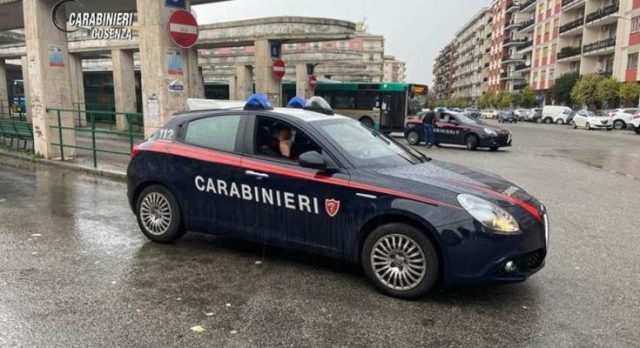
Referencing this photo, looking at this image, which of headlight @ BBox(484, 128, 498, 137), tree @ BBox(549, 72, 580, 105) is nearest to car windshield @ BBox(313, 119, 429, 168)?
headlight @ BBox(484, 128, 498, 137)

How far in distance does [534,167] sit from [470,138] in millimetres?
5153

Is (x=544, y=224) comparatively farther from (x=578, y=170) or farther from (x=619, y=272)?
(x=578, y=170)

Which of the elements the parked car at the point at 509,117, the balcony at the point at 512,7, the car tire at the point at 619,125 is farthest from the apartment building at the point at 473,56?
the car tire at the point at 619,125

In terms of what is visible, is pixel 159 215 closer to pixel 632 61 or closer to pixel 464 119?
pixel 464 119

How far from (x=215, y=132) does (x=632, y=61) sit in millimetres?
51010

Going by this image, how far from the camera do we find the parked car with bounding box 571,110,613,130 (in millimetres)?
35312

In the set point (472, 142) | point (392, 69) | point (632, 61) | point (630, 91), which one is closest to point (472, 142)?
point (472, 142)

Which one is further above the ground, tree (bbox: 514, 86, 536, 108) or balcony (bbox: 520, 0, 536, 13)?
balcony (bbox: 520, 0, 536, 13)

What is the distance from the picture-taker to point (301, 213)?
4.70 metres

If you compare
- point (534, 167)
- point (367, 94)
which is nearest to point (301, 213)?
point (534, 167)

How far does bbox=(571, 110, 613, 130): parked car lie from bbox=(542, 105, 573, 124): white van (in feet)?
28.2

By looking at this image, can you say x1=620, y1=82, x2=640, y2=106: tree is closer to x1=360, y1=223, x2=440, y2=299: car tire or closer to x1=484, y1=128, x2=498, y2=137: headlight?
x1=484, y1=128, x2=498, y2=137: headlight

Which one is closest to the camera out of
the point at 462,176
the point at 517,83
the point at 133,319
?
the point at 133,319

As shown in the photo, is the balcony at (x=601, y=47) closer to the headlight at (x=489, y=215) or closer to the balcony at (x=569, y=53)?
the balcony at (x=569, y=53)
